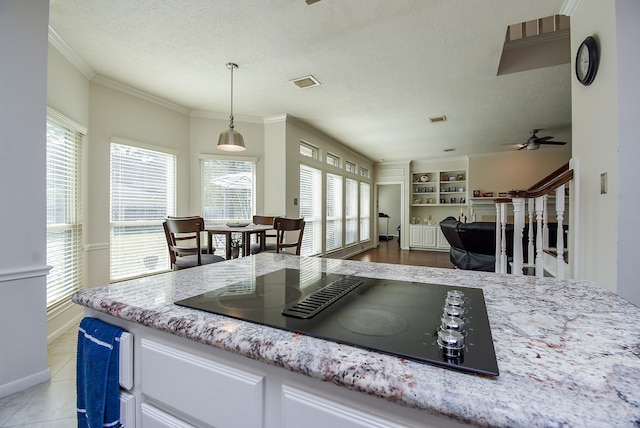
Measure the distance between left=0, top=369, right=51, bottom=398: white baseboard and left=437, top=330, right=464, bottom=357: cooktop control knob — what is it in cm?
254

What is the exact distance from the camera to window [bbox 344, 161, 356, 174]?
6980 mm

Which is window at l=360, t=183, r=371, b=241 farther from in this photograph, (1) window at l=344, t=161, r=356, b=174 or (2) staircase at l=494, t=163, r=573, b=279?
(2) staircase at l=494, t=163, r=573, b=279

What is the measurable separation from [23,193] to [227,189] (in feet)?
9.23

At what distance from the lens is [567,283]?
95 centimetres

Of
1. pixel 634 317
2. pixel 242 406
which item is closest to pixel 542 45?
pixel 634 317

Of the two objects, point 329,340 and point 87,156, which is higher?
point 87,156

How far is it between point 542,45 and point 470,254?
2.78 metres

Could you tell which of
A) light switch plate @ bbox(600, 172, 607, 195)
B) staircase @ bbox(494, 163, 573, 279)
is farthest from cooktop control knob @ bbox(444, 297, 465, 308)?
staircase @ bbox(494, 163, 573, 279)

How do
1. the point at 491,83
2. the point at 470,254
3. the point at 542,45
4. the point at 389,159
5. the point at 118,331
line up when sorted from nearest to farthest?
the point at 118,331 → the point at 542,45 → the point at 491,83 → the point at 470,254 → the point at 389,159

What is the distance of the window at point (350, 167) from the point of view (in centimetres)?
698

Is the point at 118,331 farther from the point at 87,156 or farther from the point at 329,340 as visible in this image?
the point at 87,156

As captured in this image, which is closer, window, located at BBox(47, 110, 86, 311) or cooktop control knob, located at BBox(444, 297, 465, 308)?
cooktop control knob, located at BBox(444, 297, 465, 308)

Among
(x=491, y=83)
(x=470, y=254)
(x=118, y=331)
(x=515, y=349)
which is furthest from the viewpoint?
(x=470, y=254)

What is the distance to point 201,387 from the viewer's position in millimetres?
617
